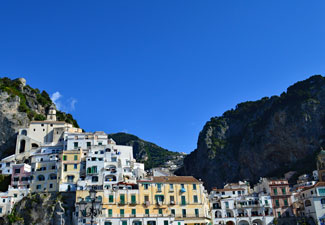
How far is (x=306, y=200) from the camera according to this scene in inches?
2726

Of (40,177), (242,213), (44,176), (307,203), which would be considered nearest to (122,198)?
(44,176)

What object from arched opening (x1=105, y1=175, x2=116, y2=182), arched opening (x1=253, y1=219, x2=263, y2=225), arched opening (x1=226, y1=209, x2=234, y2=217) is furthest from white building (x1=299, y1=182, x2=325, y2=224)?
arched opening (x1=105, y1=175, x2=116, y2=182)

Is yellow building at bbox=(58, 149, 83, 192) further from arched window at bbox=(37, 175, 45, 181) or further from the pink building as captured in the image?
A: the pink building

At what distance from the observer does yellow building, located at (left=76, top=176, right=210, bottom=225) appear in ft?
196

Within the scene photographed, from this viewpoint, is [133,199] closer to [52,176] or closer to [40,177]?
[52,176]

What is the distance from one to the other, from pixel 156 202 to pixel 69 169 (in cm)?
1819

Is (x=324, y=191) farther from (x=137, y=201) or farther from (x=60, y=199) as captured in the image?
(x=60, y=199)

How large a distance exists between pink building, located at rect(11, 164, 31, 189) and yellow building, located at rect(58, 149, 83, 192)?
6920mm

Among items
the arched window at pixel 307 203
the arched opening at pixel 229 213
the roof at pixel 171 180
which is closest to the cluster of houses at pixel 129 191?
the roof at pixel 171 180

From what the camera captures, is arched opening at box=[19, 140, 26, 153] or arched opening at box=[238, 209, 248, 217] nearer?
arched opening at box=[238, 209, 248, 217]

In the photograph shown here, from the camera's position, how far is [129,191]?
62.3 m

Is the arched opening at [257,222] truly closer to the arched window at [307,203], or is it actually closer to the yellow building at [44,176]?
the arched window at [307,203]

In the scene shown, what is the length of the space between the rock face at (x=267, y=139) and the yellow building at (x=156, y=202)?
4545 cm

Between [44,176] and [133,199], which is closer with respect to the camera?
[133,199]
